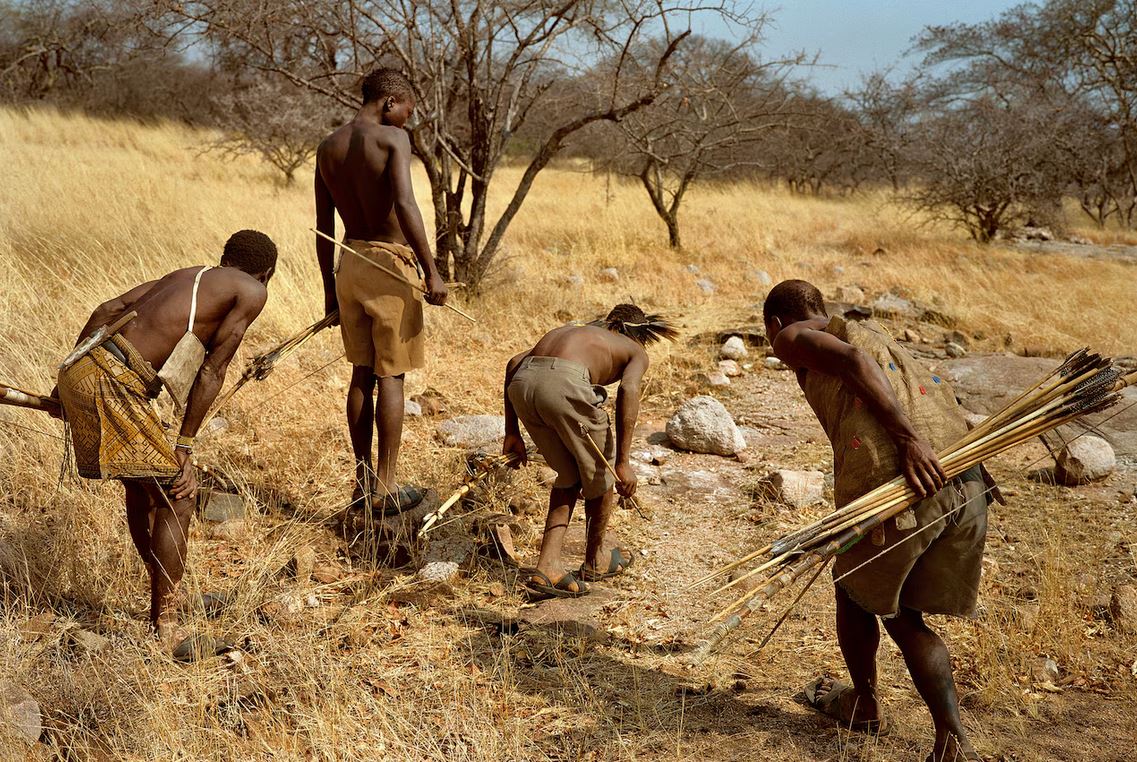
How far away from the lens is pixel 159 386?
294 cm

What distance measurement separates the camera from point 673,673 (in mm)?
3264

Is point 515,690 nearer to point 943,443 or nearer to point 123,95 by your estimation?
point 943,443

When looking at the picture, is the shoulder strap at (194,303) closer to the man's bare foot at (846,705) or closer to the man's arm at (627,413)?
the man's arm at (627,413)

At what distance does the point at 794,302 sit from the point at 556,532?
4.99 ft

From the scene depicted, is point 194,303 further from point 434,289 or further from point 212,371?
point 434,289

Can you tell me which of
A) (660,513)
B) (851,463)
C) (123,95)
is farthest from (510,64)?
(123,95)

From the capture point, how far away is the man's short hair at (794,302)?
8.94 ft

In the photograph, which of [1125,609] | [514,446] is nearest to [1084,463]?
[1125,609]

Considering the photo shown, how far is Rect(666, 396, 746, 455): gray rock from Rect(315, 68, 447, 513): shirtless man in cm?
189

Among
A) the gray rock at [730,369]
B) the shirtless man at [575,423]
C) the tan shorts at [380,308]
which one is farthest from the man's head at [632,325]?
the gray rock at [730,369]

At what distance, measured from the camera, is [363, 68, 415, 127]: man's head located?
13.1 feet

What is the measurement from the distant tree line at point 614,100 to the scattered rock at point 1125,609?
4596mm

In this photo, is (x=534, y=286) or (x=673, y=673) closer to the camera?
(x=673, y=673)

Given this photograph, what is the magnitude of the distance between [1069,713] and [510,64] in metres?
5.96
